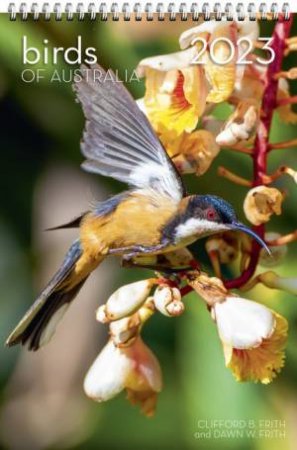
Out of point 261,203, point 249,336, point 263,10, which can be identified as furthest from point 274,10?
point 249,336

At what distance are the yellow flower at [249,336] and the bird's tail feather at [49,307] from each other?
174 mm

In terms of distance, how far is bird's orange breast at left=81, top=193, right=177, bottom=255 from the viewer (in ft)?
3.08

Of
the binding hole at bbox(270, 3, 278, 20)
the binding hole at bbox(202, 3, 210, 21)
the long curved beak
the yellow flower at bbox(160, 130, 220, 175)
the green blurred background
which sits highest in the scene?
the binding hole at bbox(270, 3, 278, 20)

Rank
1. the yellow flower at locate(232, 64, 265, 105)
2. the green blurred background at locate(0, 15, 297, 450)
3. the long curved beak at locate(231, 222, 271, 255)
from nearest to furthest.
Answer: the long curved beak at locate(231, 222, 271, 255), the yellow flower at locate(232, 64, 265, 105), the green blurred background at locate(0, 15, 297, 450)

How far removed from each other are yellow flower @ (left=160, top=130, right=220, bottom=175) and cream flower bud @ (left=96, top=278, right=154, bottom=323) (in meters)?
0.12

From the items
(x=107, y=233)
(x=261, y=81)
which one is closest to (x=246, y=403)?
(x=107, y=233)

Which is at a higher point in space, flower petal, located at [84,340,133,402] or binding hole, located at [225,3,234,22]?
binding hole, located at [225,3,234,22]

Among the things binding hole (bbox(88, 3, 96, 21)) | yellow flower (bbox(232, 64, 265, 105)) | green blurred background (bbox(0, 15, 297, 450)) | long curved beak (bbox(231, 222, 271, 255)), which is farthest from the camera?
green blurred background (bbox(0, 15, 297, 450))

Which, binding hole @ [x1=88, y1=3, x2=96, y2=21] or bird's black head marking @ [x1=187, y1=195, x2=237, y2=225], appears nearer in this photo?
bird's black head marking @ [x1=187, y1=195, x2=237, y2=225]

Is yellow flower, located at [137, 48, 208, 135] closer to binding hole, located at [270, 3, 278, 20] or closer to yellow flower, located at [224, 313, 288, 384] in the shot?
binding hole, located at [270, 3, 278, 20]

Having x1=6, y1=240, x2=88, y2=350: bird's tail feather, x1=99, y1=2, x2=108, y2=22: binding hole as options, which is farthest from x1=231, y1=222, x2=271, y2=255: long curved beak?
x1=99, y1=2, x2=108, y2=22: binding hole

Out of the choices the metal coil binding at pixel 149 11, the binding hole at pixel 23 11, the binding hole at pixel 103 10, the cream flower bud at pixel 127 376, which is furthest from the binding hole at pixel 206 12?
the cream flower bud at pixel 127 376

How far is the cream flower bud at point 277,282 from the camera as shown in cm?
93

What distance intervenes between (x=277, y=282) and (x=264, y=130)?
0.14 m
